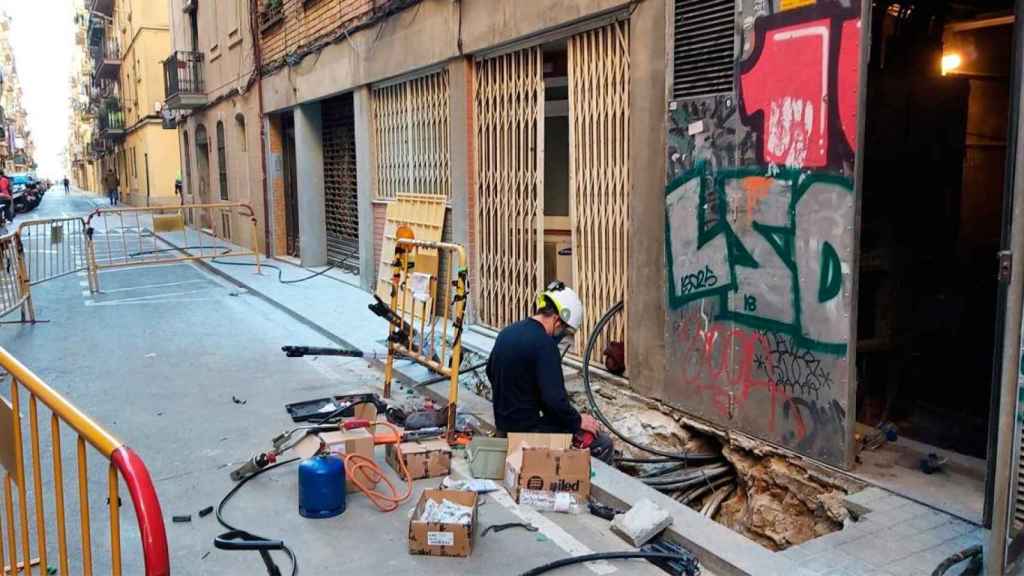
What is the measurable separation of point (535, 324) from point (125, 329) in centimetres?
768

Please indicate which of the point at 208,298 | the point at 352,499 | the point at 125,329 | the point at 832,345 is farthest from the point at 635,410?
the point at 208,298

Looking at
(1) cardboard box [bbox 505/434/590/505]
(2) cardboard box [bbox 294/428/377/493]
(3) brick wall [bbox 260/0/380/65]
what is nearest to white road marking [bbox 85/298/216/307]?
(3) brick wall [bbox 260/0/380/65]

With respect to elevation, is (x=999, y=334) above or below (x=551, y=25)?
below

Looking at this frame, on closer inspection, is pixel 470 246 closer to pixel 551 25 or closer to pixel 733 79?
pixel 551 25

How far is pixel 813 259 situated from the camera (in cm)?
Result: 499

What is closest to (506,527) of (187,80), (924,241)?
(924,241)

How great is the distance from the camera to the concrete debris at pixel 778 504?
4859 mm

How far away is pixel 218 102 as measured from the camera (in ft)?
69.3

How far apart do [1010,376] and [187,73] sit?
2313cm

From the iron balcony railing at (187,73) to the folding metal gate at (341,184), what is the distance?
29.8 feet

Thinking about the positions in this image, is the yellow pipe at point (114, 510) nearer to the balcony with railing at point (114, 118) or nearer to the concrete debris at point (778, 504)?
the concrete debris at point (778, 504)

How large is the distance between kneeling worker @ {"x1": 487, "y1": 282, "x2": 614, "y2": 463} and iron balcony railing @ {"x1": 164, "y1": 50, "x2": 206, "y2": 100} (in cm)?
2004

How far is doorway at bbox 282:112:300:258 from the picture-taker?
687 inches

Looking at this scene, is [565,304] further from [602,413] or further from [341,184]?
[341,184]
